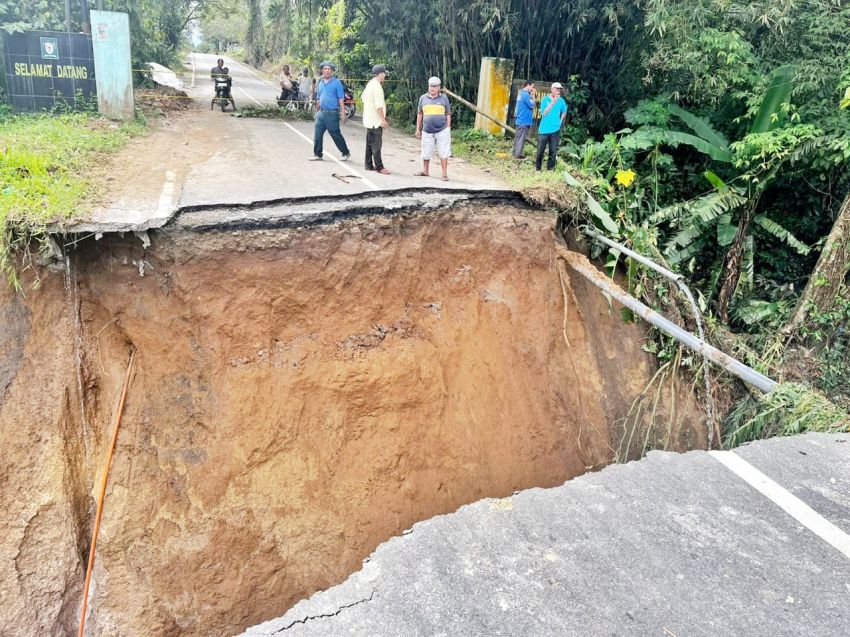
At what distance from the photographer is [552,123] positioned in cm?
881

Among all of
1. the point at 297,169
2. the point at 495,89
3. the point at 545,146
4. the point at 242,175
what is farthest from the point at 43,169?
the point at 495,89

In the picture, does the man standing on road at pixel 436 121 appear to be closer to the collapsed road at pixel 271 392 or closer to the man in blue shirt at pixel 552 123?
the collapsed road at pixel 271 392

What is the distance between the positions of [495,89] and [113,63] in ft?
23.9

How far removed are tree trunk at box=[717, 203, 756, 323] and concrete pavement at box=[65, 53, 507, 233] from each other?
3746mm

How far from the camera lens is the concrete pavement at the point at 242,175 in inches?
234

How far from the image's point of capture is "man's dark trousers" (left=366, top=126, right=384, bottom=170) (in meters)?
8.20

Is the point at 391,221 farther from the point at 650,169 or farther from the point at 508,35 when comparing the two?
the point at 508,35

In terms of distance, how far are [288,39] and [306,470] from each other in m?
32.2

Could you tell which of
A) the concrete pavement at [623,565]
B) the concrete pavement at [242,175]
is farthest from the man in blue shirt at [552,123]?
the concrete pavement at [623,565]

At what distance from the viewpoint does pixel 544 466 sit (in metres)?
6.76

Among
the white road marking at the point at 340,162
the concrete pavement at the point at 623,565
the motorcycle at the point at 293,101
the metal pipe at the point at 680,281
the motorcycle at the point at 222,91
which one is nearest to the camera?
the concrete pavement at the point at 623,565

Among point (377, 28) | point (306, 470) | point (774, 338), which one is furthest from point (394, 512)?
point (377, 28)

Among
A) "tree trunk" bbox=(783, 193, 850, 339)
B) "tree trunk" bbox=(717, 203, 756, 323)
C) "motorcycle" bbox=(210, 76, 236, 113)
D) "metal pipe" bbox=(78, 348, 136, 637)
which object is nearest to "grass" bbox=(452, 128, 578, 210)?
"tree trunk" bbox=(717, 203, 756, 323)

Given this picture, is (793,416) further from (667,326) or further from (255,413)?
(255,413)
